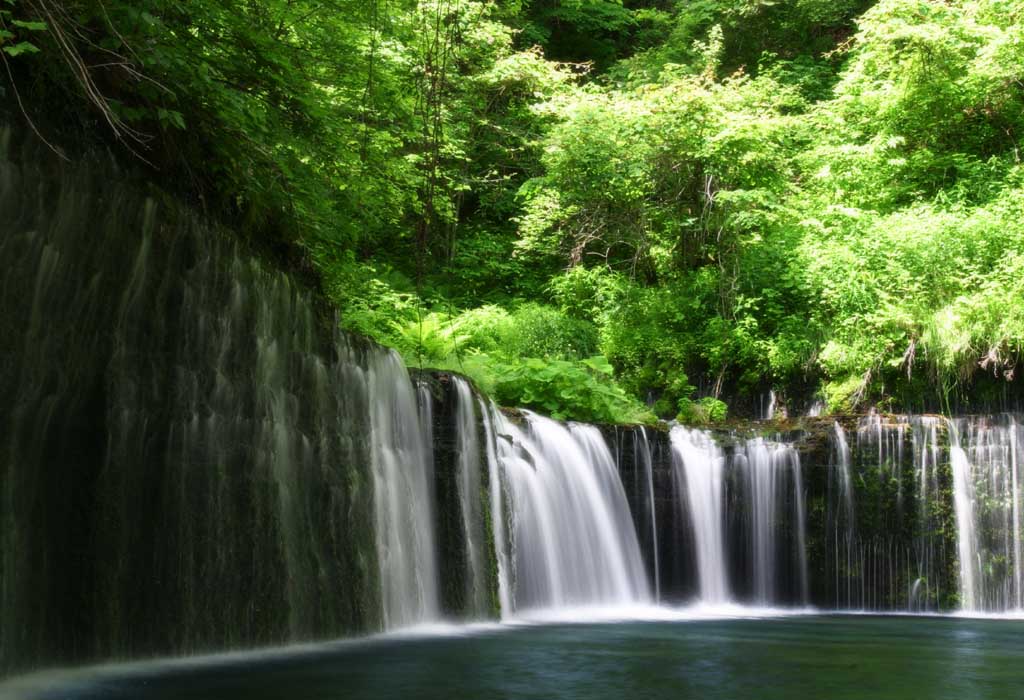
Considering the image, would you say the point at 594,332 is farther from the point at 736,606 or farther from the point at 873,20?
the point at 873,20

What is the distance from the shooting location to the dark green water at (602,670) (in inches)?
229

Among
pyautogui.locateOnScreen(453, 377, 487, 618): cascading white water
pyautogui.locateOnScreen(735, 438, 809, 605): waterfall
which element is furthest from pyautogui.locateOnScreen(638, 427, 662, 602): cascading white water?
pyautogui.locateOnScreen(453, 377, 487, 618): cascading white water

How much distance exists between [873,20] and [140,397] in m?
17.3

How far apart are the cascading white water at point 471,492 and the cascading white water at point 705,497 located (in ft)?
14.8

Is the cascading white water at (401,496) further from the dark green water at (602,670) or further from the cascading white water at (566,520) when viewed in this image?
the cascading white water at (566,520)

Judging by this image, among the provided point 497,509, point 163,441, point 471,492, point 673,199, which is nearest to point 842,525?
point 497,509

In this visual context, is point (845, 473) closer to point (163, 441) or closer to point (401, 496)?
point (401, 496)

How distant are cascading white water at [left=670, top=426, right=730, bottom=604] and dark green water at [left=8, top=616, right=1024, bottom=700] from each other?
3933 mm

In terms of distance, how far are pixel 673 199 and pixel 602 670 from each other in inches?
528

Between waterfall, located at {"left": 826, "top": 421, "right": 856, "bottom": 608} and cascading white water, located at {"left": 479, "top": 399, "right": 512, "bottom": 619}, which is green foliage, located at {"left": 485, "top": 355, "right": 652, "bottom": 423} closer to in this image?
waterfall, located at {"left": 826, "top": 421, "right": 856, "bottom": 608}

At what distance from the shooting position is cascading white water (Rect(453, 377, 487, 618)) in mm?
9820

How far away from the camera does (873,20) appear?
19.4 meters

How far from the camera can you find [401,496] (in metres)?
9.31

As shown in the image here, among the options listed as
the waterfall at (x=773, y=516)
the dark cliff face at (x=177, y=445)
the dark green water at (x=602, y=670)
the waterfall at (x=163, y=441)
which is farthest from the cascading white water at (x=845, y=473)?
the waterfall at (x=163, y=441)
